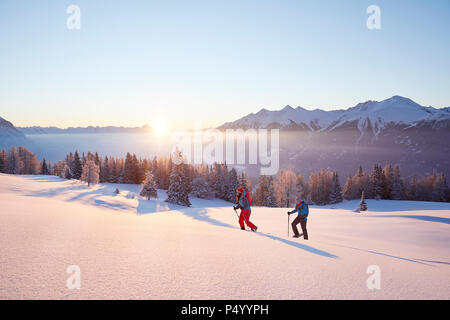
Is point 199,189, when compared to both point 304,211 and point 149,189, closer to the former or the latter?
point 149,189

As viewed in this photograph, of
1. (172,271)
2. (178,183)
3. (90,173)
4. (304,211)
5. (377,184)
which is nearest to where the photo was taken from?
(172,271)

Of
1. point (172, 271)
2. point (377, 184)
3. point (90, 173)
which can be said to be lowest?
point (377, 184)

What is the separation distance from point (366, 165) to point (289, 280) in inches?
8441

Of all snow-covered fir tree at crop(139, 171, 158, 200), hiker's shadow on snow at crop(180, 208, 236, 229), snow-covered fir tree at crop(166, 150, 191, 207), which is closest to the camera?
hiker's shadow on snow at crop(180, 208, 236, 229)

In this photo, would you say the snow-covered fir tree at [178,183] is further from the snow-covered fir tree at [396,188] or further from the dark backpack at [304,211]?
the snow-covered fir tree at [396,188]

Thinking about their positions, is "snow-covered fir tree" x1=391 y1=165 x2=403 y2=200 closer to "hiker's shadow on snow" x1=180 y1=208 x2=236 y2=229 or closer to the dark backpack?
"hiker's shadow on snow" x1=180 y1=208 x2=236 y2=229

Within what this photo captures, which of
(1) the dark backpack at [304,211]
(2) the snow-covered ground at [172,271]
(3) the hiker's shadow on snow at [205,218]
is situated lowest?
(3) the hiker's shadow on snow at [205,218]

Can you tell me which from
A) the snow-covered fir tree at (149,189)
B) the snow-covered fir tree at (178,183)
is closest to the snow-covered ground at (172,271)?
the snow-covered fir tree at (178,183)

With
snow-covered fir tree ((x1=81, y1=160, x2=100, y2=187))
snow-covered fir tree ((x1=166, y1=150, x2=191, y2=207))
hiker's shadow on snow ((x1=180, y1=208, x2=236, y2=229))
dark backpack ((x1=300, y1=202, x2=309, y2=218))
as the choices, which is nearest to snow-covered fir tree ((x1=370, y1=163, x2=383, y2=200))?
snow-covered fir tree ((x1=166, y1=150, x2=191, y2=207))

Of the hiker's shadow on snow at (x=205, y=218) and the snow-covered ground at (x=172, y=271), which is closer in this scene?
the snow-covered ground at (x=172, y=271)

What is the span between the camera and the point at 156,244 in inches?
176

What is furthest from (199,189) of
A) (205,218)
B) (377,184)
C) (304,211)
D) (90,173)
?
(304,211)
